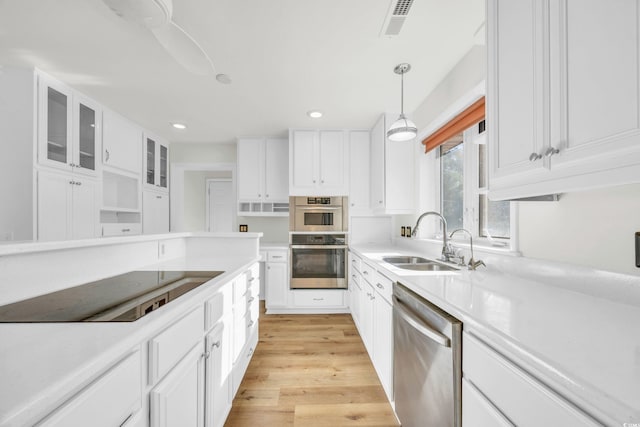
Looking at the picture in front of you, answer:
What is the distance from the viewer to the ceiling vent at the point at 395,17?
1.38 m

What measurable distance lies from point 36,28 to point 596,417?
9.92 ft

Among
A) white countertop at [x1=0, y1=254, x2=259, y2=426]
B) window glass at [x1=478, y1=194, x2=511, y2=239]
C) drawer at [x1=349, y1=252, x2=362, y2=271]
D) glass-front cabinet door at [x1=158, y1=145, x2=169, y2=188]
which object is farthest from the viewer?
glass-front cabinet door at [x1=158, y1=145, x2=169, y2=188]

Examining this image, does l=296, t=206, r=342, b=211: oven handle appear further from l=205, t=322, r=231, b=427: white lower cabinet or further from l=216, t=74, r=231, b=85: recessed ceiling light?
l=205, t=322, r=231, b=427: white lower cabinet

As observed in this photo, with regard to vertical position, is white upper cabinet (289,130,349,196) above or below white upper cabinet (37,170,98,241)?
above

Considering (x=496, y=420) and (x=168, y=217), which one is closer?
(x=496, y=420)

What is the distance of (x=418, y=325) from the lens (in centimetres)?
109

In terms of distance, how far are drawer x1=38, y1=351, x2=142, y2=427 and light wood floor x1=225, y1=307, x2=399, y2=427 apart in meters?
1.10

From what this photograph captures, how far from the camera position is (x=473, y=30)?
1594 mm

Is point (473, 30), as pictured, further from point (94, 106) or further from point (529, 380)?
point (94, 106)

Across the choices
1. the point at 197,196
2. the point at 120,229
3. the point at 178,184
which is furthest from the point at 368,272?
the point at 197,196

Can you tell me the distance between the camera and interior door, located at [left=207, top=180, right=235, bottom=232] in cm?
535

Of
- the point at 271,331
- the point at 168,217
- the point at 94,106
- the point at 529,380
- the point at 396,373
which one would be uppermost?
the point at 94,106

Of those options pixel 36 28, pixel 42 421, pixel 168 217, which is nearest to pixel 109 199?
pixel 168 217

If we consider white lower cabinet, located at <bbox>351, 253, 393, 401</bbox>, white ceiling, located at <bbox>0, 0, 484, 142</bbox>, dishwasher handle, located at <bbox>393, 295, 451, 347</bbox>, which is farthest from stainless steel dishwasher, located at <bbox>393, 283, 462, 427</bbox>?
white ceiling, located at <bbox>0, 0, 484, 142</bbox>
